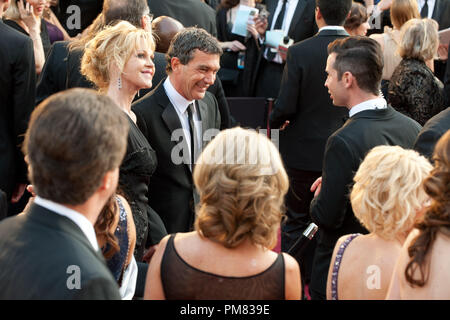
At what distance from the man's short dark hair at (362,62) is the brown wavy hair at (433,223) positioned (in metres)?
1.48

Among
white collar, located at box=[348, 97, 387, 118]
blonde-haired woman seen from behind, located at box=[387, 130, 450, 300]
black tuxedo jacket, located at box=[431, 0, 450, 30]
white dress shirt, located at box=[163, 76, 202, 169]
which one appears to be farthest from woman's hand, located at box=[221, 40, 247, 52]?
blonde-haired woman seen from behind, located at box=[387, 130, 450, 300]

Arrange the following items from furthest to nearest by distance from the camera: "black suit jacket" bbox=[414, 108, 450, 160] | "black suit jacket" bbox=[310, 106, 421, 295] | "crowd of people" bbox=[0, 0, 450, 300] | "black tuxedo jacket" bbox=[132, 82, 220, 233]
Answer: "black tuxedo jacket" bbox=[132, 82, 220, 233] < "black suit jacket" bbox=[310, 106, 421, 295] < "black suit jacket" bbox=[414, 108, 450, 160] < "crowd of people" bbox=[0, 0, 450, 300]

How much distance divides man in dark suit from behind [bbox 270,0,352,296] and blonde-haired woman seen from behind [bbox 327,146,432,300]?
82.5 inches

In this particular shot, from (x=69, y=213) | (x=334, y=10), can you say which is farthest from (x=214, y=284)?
(x=334, y=10)

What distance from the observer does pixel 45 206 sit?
1628 millimetres

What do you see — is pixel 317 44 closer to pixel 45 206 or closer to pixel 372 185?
pixel 372 185

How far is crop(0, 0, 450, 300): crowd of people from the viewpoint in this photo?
162 centimetres

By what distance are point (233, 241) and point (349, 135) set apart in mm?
1212

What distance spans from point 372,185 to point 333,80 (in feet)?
3.77

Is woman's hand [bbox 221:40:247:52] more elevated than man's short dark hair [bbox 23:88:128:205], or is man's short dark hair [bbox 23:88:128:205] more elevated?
man's short dark hair [bbox 23:88:128:205]

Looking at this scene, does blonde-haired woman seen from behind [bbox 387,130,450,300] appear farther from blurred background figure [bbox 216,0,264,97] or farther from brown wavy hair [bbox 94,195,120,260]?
blurred background figure [bbox 216,0,264,97]

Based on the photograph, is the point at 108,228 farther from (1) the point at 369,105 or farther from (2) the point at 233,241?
(1) the point at 369,105

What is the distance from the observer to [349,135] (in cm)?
309
